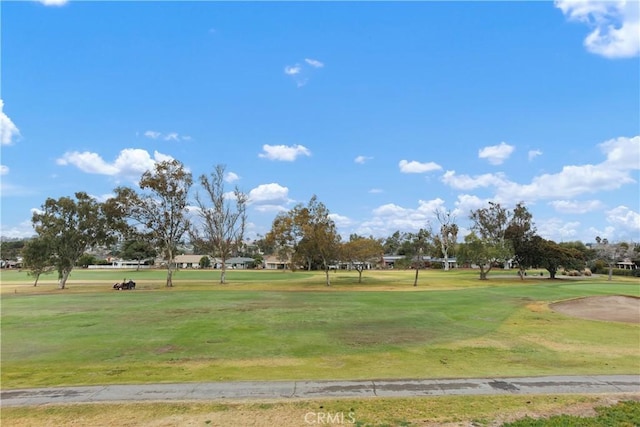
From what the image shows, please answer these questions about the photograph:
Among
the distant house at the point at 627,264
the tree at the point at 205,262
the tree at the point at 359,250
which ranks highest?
the tree at the point at 359,250

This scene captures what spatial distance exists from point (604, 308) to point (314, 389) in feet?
87.0

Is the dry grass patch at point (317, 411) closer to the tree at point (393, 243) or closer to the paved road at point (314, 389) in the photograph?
the paved road at point (314, 389)

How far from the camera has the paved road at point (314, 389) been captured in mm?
9008

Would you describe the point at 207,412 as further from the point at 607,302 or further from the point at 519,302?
the point at 607,302

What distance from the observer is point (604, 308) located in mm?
27594

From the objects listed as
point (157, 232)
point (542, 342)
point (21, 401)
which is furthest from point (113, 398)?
point (157, 232)

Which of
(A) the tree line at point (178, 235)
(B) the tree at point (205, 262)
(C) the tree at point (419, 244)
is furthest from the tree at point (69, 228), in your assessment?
(B) the tree at point (205, 262)

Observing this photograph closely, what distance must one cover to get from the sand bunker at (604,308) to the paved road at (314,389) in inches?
655

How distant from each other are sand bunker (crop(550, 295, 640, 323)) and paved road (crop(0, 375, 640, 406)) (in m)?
16.6

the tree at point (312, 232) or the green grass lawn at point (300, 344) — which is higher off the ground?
the tree at point (312, 232)

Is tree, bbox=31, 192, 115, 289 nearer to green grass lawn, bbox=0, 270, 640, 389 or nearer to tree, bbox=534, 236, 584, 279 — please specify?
green grass lawn, bbox=0, 270, 640, 389

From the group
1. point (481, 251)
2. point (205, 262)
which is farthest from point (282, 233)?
point (205, 262)

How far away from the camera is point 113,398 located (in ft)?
29.6

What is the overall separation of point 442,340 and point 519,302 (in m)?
17.2
